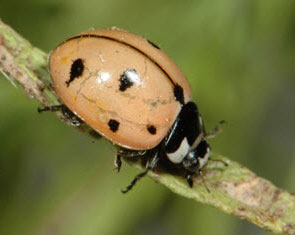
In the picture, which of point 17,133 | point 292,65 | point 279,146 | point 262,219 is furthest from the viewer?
point 279,146

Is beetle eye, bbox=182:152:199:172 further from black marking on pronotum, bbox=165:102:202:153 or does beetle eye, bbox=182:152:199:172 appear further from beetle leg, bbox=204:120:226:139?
beetle leg, bbox=204:120:226:139

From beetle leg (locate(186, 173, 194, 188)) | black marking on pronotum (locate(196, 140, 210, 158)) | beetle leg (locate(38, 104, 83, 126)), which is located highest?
black marking on pronotum (locate(196, 140, 210, 158))

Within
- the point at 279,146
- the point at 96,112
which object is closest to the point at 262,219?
the point at 96,112

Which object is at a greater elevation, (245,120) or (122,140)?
(245,120)

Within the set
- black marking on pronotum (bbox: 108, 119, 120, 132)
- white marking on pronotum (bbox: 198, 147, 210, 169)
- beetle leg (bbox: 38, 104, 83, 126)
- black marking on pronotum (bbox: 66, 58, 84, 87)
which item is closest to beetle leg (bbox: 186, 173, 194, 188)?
white marking on pronotum (bbox: 198, 147, 210, 169)

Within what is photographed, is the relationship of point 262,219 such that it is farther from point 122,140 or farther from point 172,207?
point 172,207

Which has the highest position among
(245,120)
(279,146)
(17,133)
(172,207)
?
(279,146)

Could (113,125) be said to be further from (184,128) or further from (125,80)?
(184,128)

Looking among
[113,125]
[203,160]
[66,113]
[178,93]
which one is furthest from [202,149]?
[66,113]
